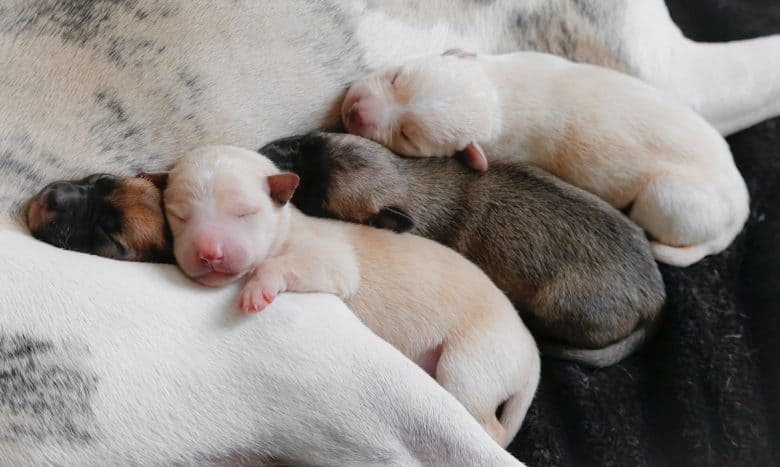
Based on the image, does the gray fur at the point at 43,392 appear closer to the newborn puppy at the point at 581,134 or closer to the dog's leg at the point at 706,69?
the newborn puppy at the point at 581,134

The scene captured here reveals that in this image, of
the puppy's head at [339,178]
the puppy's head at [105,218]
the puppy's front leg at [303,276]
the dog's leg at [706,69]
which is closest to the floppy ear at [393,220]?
the puppy's head at [339,178]

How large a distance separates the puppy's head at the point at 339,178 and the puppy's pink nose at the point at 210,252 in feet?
0.90

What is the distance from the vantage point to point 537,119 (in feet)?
4.74

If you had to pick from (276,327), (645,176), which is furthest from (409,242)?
(645,176)

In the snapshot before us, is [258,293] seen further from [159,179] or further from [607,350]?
[607,350]

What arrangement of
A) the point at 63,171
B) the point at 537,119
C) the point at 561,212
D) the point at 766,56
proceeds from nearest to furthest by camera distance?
the point at 63,171 < the point at 561,212 < the point at 537,119 < the point at 766,56

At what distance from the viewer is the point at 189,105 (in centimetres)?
129

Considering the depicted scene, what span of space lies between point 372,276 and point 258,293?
7.6 inches

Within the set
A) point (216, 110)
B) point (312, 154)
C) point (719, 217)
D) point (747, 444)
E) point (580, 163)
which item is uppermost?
point (216, 110)

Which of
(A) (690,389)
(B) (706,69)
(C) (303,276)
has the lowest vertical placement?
(A) (690,389)

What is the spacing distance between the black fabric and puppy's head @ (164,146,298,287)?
1.64ft

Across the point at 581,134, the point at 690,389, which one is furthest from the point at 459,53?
the point at 690,389

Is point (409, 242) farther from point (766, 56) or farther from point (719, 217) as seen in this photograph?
point (766, 56)

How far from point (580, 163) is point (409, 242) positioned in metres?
0.35
